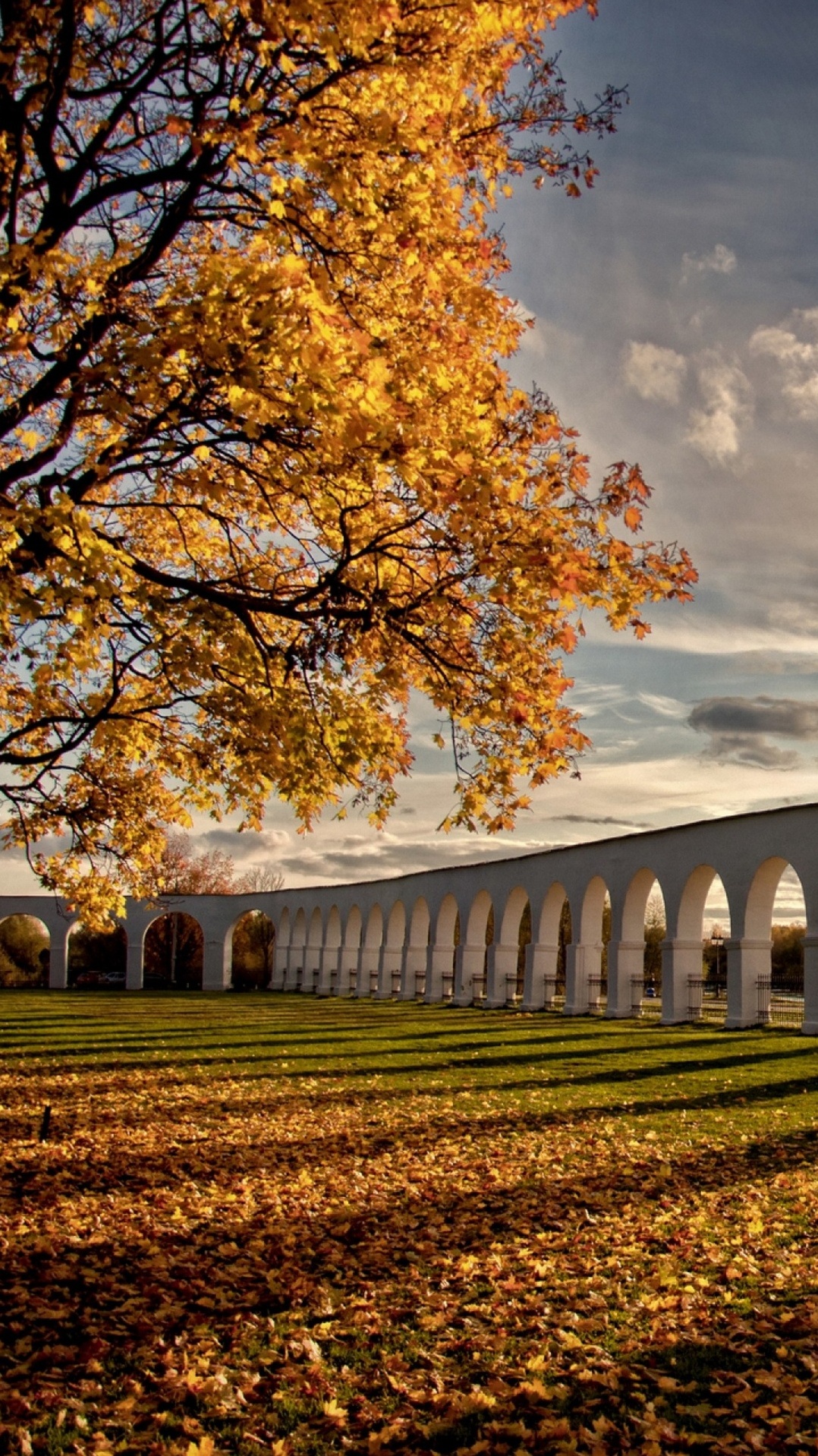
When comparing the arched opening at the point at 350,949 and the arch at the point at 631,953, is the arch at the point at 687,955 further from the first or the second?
the arched opening at the point at 350,949

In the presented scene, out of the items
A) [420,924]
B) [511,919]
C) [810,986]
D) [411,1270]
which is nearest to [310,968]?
[420,924]

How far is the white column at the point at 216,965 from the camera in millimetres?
51594

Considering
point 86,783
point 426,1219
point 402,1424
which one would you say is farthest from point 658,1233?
point 86,783

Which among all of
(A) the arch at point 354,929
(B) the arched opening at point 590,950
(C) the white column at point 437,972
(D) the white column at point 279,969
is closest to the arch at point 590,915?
(B) the arched opening at point 590,950

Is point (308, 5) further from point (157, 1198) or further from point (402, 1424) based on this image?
point (157, 1198)

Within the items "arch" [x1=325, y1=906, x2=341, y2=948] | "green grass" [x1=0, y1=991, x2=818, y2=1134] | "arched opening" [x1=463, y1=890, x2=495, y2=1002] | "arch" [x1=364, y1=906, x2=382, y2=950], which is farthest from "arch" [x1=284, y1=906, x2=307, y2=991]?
"green grass" [x1=0, y1=991, x2=818, y2=1134]

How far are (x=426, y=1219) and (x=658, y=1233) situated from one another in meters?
1.35

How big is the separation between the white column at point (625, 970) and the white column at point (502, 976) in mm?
Answer: 6019

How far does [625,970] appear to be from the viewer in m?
23.9

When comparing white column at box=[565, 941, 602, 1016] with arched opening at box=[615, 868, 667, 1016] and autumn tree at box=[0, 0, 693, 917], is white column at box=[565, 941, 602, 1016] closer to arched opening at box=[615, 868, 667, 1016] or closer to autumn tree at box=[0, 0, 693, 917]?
arched opening at box=[615, 868, 667, 1016]

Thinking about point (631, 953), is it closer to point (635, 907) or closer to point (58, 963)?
point (635, 907)

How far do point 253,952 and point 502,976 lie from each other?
3260 centimetres

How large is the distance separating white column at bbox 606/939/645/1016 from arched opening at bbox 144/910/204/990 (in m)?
34.1

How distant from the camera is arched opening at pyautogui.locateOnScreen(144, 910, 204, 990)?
183 ft
